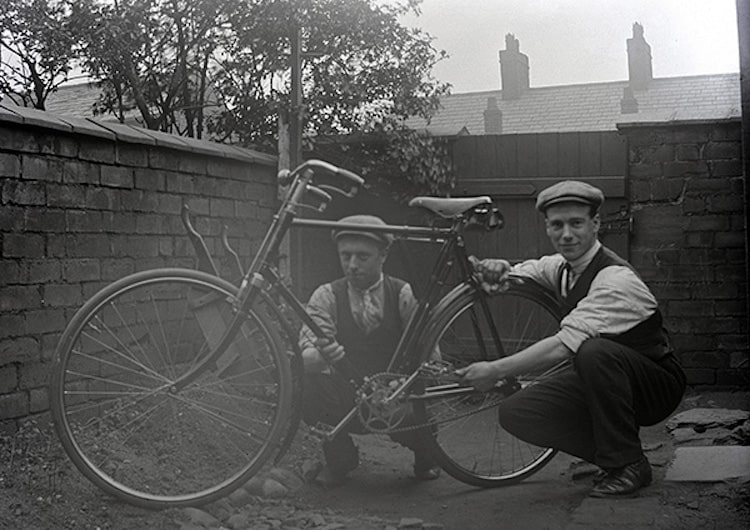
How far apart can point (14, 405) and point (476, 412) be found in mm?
1259

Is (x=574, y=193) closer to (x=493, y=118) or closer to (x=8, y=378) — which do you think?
(x=493, y=118)

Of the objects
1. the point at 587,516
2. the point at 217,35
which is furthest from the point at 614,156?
the point at 217,35

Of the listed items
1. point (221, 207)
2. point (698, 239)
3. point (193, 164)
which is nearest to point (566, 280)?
point (698, 239)

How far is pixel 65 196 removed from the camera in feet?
7.09

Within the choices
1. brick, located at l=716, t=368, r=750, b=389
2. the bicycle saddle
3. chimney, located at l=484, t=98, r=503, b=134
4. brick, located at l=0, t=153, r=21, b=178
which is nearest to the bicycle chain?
the bicycle saddle

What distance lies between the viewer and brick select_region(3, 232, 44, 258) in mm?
2111

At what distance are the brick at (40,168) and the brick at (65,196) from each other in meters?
0.03

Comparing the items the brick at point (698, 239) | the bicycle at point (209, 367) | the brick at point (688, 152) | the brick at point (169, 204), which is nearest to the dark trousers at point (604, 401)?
the bicycle at point (209, 367)

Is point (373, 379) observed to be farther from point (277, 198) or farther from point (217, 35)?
point (217, 35)

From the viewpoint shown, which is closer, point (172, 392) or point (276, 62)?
point (172, 392)

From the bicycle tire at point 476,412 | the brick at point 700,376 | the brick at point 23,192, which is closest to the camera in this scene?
the brick at point 23,192

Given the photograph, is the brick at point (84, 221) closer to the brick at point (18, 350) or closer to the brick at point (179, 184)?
the brick at point (179, 184)

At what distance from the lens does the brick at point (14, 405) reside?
7.04 feet

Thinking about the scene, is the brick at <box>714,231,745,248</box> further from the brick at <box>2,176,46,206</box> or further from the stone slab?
the brick at <box>2,176,46,206</box>
